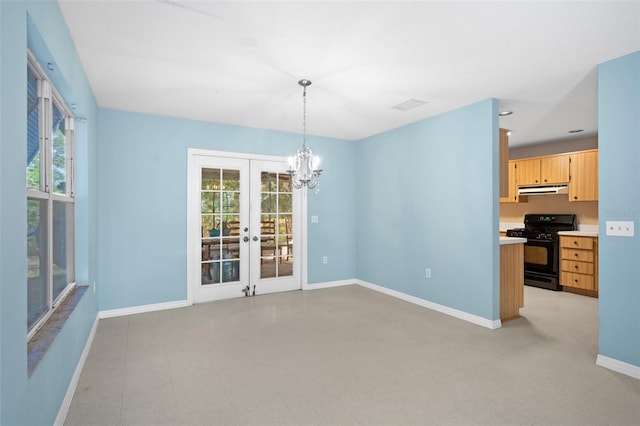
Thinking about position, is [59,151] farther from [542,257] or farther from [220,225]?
[542,257]

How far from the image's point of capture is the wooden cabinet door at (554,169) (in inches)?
222

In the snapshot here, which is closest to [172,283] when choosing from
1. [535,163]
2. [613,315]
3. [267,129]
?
[267,129]

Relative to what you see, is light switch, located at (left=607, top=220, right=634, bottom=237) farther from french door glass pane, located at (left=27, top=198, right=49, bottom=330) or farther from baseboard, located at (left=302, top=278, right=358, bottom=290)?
french door glass pane, located at (left=27, top=198, right=49, bottom=330)

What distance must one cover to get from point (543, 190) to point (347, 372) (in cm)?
510

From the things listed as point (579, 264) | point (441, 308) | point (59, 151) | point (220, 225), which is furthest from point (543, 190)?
point (59, 151)

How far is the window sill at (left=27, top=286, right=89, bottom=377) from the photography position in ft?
5.38

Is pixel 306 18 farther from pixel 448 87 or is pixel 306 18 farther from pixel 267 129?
pixel 267 129

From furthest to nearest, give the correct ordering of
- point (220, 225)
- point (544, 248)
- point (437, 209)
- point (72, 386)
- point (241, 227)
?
1. point (544, 248)
2. point (241, 227)
3. point (220, 225)
4. point (437, 209)
5. point (72, 386)

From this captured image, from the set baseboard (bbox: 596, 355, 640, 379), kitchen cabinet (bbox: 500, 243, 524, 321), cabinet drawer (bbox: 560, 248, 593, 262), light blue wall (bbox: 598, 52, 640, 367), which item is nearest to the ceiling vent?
light blue wall (bbox: 598, 52, 640, 367)

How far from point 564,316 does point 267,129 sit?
4.66 metres

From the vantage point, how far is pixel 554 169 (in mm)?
5762

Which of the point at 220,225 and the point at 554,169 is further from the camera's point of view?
the point at 554,169

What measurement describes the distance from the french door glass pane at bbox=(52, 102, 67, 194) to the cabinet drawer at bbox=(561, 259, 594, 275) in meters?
6.55

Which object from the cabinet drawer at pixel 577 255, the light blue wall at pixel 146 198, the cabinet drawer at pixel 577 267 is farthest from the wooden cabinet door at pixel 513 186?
the light blue wall at pixel 146 198
